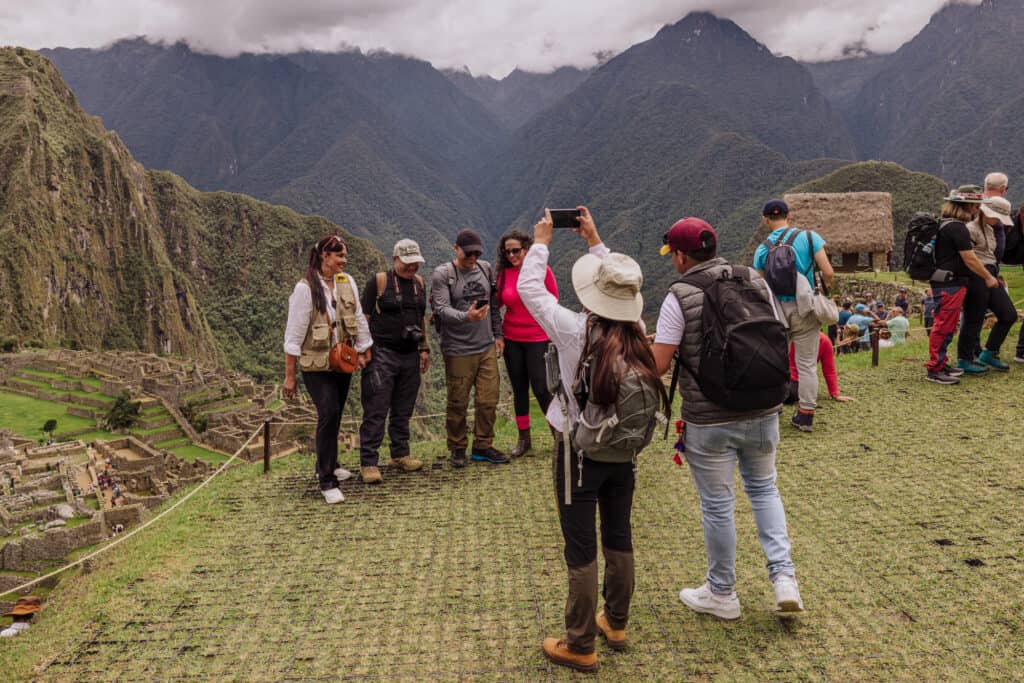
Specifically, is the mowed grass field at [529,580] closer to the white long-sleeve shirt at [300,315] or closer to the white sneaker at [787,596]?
the white sneaker at [787,596]

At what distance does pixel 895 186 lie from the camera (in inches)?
2157

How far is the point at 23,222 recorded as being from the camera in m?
97.8

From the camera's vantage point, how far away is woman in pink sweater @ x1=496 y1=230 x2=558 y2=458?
5041mm

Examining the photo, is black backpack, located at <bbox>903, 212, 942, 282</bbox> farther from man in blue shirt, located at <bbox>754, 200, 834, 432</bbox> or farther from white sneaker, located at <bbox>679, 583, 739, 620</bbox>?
white sneaker, located at <bbox>679, 583, 739, 620</bbox>

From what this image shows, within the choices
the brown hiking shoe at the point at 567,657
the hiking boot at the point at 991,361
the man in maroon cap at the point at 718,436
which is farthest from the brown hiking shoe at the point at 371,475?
the hiking boot at the point at 991,361

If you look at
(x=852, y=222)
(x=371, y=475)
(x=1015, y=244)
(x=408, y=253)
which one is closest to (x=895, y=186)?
(x=852, y=222)

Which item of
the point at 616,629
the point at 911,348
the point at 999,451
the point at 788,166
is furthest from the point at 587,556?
the point at 788,166

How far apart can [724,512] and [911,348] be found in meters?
6.87

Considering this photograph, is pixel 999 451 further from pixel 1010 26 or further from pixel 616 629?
pixel 1010 26

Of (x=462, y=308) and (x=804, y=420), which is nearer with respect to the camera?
(x=462, y=308)

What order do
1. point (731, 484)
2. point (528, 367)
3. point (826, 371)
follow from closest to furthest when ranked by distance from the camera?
point (731, 484)
point (528, 367)
point (826, 371)

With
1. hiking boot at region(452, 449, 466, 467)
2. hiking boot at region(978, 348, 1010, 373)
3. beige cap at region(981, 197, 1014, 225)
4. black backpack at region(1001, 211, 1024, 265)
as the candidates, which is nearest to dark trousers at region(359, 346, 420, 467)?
hiking boot at region(452, 449, 466, 467)

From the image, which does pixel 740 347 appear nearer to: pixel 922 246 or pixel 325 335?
pixel 325 335

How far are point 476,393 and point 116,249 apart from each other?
13213 centimetres
